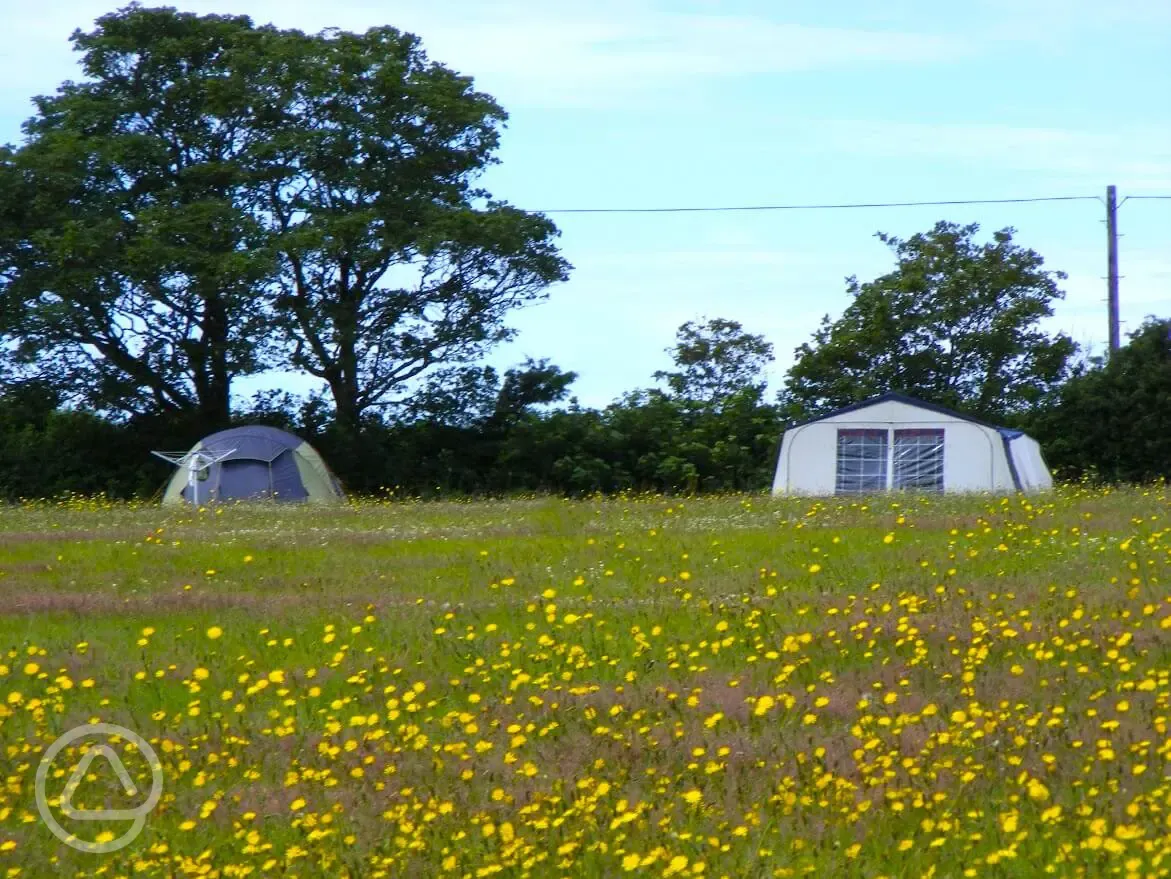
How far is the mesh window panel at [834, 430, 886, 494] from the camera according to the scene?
1261 inches

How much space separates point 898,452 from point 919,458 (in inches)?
17.8

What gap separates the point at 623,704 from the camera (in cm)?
973

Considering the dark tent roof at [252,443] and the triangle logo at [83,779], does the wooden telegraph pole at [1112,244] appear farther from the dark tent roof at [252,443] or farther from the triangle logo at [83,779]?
the triangle logo at [83,779]

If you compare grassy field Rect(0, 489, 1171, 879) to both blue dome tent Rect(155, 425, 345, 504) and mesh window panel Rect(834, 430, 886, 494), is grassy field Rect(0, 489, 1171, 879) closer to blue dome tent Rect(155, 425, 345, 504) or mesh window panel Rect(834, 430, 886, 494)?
mesh window panel Rect(834, 430, 886, 494)

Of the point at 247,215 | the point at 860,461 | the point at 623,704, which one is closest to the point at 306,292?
the point at 247,215

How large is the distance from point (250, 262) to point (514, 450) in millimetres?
9192

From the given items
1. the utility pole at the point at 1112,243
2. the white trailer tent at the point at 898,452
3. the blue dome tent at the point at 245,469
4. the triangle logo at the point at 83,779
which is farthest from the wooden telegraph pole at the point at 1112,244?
the triangle logo at the point at 83,779

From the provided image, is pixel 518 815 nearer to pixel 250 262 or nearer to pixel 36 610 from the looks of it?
pixel 36 610

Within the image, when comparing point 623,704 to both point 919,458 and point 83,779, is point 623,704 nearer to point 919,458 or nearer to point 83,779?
point 83,779

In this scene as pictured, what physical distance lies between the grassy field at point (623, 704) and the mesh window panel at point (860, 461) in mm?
15193

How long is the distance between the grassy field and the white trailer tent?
14754 mm

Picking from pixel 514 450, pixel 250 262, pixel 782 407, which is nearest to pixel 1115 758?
pixel 250 262

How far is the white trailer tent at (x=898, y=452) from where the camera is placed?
31.5 metres

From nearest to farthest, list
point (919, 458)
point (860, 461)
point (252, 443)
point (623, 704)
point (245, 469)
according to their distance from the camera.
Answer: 1. point (623, 704)
2. point (919, 458)
3. point (860, 461)
4. point (245, 469)
5. point (252, 443)
